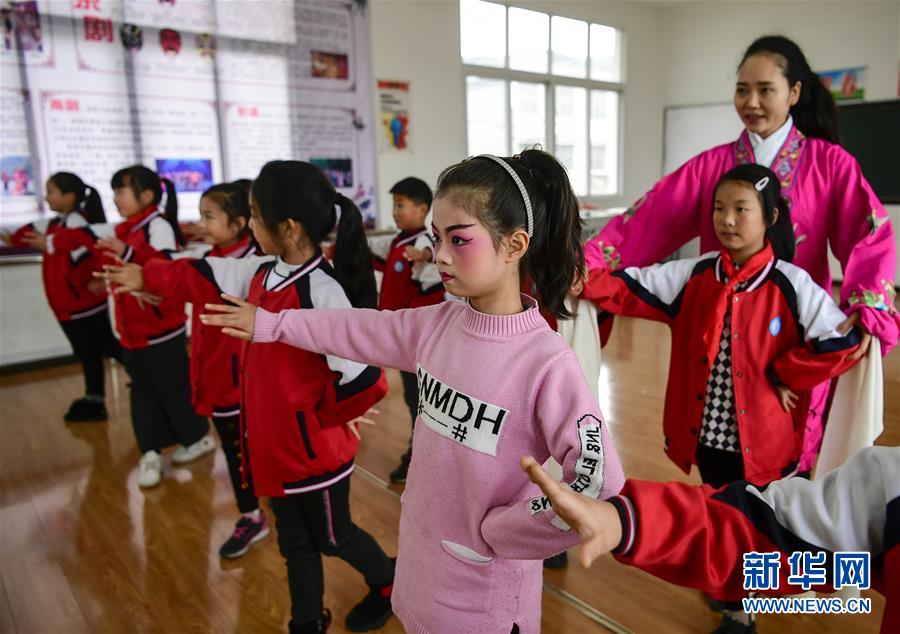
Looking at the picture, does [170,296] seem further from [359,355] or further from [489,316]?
[489,316]

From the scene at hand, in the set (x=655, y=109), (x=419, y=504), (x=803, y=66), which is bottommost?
(x=419, y=504)

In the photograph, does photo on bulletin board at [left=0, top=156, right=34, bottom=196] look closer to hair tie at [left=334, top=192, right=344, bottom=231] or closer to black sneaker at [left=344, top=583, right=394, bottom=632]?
hair tie at [left=334, top=192, right=344, bottom=231]

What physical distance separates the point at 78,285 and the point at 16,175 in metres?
1.40

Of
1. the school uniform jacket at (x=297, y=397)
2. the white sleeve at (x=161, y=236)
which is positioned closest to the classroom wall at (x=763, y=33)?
the white sleeve at (x=161, y=236)

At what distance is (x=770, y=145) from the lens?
1793 mm

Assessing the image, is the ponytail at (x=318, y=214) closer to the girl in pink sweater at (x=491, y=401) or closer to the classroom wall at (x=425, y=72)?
the girl in pink sweater at (x=491, y=401)

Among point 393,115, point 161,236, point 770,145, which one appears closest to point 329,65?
point 393,115

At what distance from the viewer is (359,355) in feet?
4.03

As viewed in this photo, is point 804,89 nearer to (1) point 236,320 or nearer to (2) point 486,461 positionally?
(2) point 486,461

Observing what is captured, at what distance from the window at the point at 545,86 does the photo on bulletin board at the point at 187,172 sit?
2650 mm

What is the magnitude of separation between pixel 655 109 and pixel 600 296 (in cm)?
760

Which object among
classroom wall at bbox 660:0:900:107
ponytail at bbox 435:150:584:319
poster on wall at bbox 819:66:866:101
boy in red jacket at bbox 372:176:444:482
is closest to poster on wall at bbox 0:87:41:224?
boy in red jacket at bbox 372:176:444:482

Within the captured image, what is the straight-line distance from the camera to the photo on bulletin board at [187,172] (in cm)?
474

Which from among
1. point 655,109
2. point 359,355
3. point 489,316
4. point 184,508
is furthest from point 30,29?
point 655,109
